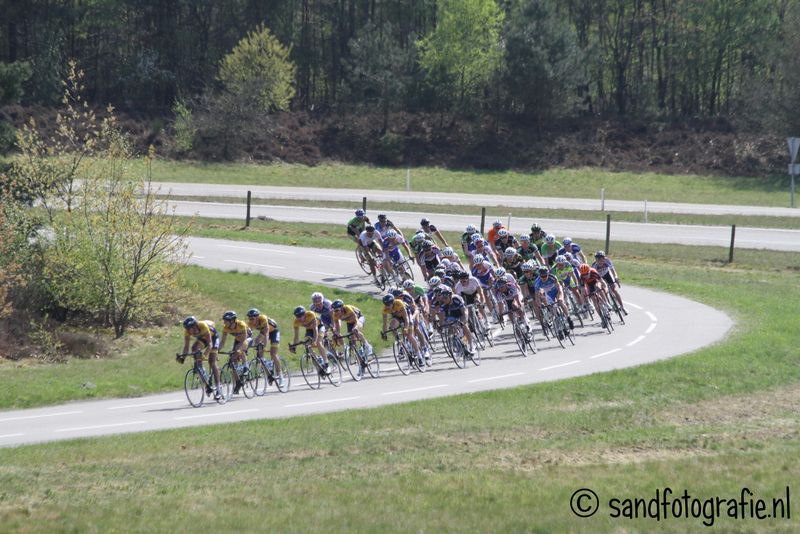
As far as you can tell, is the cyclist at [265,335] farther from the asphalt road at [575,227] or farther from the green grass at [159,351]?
the asphalt road at [575,227]

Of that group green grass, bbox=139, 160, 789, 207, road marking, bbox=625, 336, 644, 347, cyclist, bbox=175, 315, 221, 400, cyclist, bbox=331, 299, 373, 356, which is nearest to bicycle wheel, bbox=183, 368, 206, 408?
cyclist, bbox=175, 315, 221, 400

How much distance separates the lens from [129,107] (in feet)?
263

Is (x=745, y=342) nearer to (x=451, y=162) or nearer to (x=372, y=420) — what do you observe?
(x=372, y=420)

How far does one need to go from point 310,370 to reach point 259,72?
55.1 meters

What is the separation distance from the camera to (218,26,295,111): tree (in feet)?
247

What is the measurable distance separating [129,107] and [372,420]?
66.1 meters

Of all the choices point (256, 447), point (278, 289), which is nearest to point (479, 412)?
point (256, 447)

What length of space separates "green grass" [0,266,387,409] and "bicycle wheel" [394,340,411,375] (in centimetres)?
252

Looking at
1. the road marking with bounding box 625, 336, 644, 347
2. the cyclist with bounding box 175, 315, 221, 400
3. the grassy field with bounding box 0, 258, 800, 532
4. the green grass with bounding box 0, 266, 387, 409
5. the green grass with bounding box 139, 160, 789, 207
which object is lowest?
the green grass with bounding box 0, 266, 387, 409

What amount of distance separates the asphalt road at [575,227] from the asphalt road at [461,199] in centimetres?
451

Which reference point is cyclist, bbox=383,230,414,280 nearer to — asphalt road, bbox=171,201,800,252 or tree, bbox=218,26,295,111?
asphalt road, bbox=171,201,800,252

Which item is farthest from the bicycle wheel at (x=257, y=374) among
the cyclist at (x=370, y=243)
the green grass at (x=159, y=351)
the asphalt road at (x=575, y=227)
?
the asphalt road at (x=575, y=227)

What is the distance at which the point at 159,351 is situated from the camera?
2748 cm

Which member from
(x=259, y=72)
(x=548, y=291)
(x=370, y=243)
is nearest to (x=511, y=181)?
(x=259, y=72)
